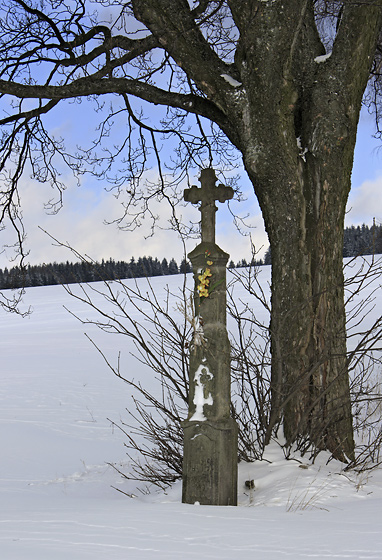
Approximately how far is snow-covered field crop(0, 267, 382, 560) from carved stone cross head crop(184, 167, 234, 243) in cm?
186

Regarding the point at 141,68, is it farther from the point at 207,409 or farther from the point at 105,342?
the point at 105,342

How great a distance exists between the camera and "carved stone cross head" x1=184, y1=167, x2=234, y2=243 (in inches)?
176

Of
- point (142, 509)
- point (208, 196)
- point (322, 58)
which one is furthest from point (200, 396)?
point (322, 58)

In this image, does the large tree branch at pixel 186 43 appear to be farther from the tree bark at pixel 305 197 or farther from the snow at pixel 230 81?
the tree bark at pixel 305 197

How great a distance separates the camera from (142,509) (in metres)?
3.33

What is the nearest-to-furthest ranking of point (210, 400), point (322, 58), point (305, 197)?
point (210, 400) < point (305, 197) < point (322, 58)

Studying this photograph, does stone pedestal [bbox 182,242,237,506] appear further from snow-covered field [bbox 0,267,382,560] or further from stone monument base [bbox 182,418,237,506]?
snow-covered field [bbox 0,267,382,560]

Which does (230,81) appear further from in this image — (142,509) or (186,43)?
(142,509)

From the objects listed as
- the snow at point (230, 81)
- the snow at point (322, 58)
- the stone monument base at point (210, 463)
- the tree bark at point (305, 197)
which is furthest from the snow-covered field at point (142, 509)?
the snow at point (322, 58)

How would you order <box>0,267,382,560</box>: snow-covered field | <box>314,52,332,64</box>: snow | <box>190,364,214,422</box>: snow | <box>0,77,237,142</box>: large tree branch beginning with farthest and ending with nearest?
<box>0,77,237,142</box>: large tree branch
<box>314,52,332,64</box>: snow
<box>190,364,214,422</box>: snow
<box>0,267,382,560</box>: snow-covered field

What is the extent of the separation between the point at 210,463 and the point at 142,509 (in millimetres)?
835

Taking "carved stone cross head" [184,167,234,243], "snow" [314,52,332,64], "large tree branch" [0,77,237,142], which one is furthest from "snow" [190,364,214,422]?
"snow" [314,52,332,64]

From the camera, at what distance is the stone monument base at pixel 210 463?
4008 mm

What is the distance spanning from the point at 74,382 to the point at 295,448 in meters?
9.76
